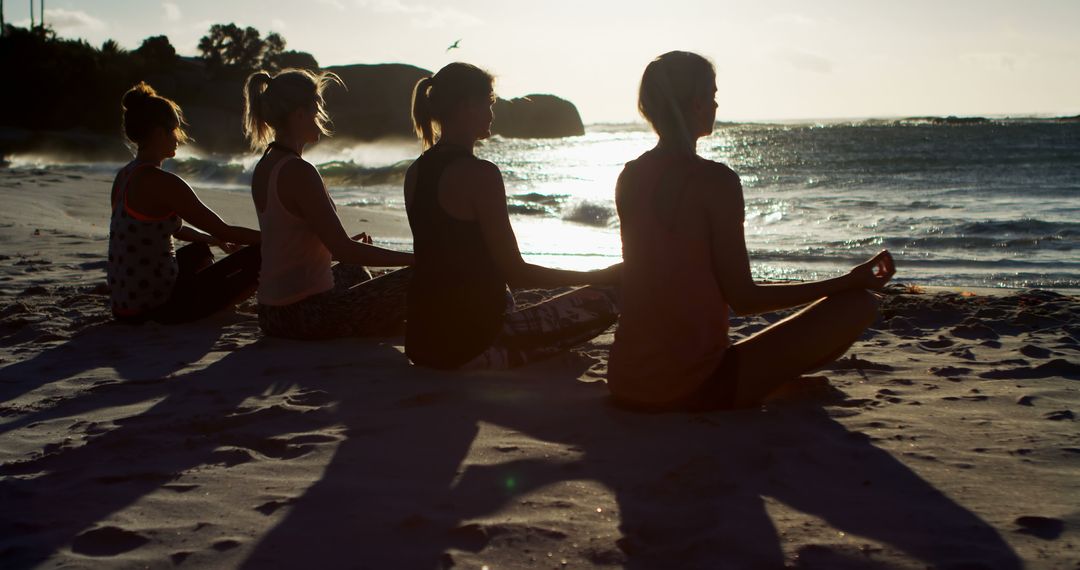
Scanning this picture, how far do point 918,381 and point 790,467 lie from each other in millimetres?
1467

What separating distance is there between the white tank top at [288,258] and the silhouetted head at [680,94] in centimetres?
218

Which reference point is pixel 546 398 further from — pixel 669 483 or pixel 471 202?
pixel 669 483

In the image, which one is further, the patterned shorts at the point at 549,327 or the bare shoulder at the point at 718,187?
the patterned shorts at the point at 549,327

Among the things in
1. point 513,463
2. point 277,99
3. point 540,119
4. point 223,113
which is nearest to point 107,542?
point 513,463

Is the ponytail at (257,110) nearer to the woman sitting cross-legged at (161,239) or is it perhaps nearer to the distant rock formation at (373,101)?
the woman sitting cross-legged at (161,239)

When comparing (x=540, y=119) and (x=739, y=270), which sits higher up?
(x=540, y=119)

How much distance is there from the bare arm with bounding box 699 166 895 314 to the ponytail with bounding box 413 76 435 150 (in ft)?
4.52

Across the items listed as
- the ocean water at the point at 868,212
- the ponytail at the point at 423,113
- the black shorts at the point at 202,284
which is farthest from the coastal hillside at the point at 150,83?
the ponytail at the point at 423,113

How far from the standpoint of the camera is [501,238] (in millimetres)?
4066

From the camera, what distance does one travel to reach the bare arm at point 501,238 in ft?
13.0

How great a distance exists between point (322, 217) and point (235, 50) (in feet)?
213

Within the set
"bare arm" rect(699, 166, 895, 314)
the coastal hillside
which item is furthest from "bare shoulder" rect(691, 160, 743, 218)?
the coastal hillside

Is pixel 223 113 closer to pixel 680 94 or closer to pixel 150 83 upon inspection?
pixel 150 83

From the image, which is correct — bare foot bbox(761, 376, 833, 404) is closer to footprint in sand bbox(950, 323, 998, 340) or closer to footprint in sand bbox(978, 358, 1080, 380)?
footprint in sand bbox(978, 358, 1080, 380)
